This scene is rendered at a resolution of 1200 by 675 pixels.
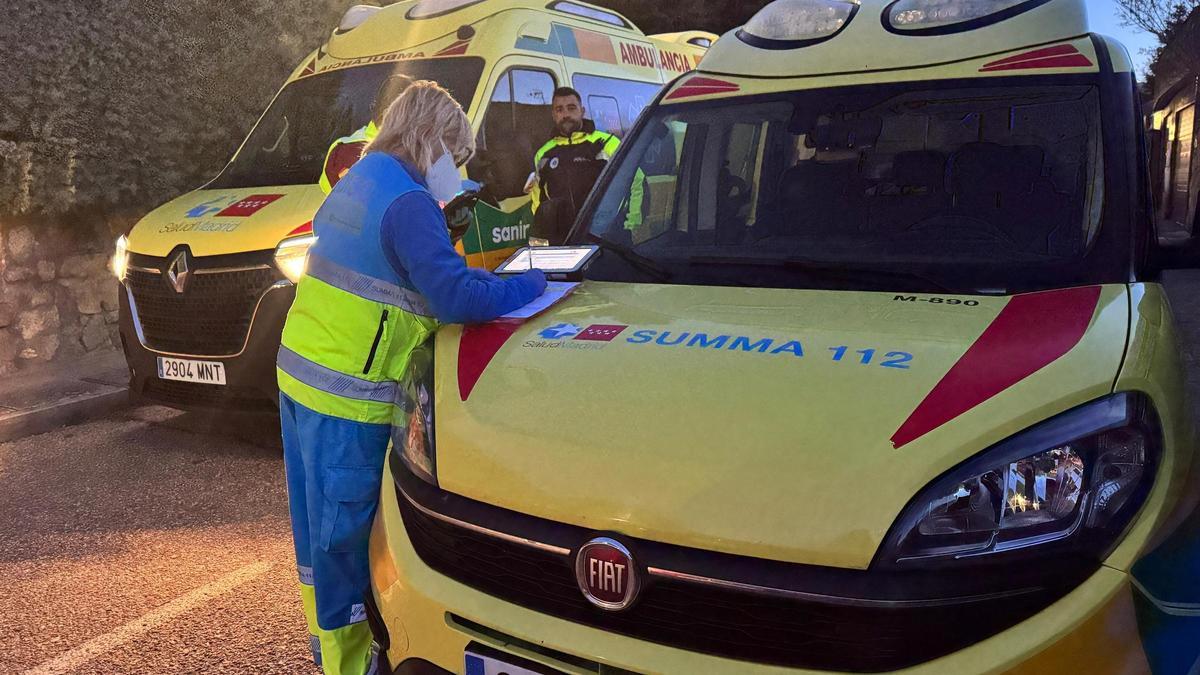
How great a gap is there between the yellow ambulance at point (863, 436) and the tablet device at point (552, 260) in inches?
2.4

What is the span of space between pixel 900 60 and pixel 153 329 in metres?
4.27

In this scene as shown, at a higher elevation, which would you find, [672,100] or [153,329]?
[672,100]

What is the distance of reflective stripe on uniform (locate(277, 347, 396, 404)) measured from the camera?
7.82ft

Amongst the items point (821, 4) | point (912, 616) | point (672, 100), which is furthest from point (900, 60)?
point (912, 616)

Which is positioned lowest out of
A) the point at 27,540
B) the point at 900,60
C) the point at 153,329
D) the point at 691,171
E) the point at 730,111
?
the point at 27,540

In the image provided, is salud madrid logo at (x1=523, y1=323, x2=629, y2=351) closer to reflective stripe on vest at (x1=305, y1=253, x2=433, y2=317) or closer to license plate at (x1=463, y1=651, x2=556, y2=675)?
reflective stripe on vest at (x1=305, y1=253, x2=433, y2=317)

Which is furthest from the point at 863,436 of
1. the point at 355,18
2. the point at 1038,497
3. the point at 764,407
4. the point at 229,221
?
the point at 355,18

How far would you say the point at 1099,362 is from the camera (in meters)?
1.78

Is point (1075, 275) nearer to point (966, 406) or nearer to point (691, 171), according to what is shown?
point (966, 406)

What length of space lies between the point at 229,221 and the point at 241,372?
2.83 feet

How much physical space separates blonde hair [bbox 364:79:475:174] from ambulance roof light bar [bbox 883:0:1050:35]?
1.49 meters

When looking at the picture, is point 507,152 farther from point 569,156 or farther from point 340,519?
point 340,519

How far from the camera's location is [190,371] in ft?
16.4

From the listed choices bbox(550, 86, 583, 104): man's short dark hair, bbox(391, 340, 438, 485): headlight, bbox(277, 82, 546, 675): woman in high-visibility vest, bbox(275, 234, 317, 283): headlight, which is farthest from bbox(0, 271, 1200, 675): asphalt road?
bbox(550, 86, 583, 104): man's short dark hair
